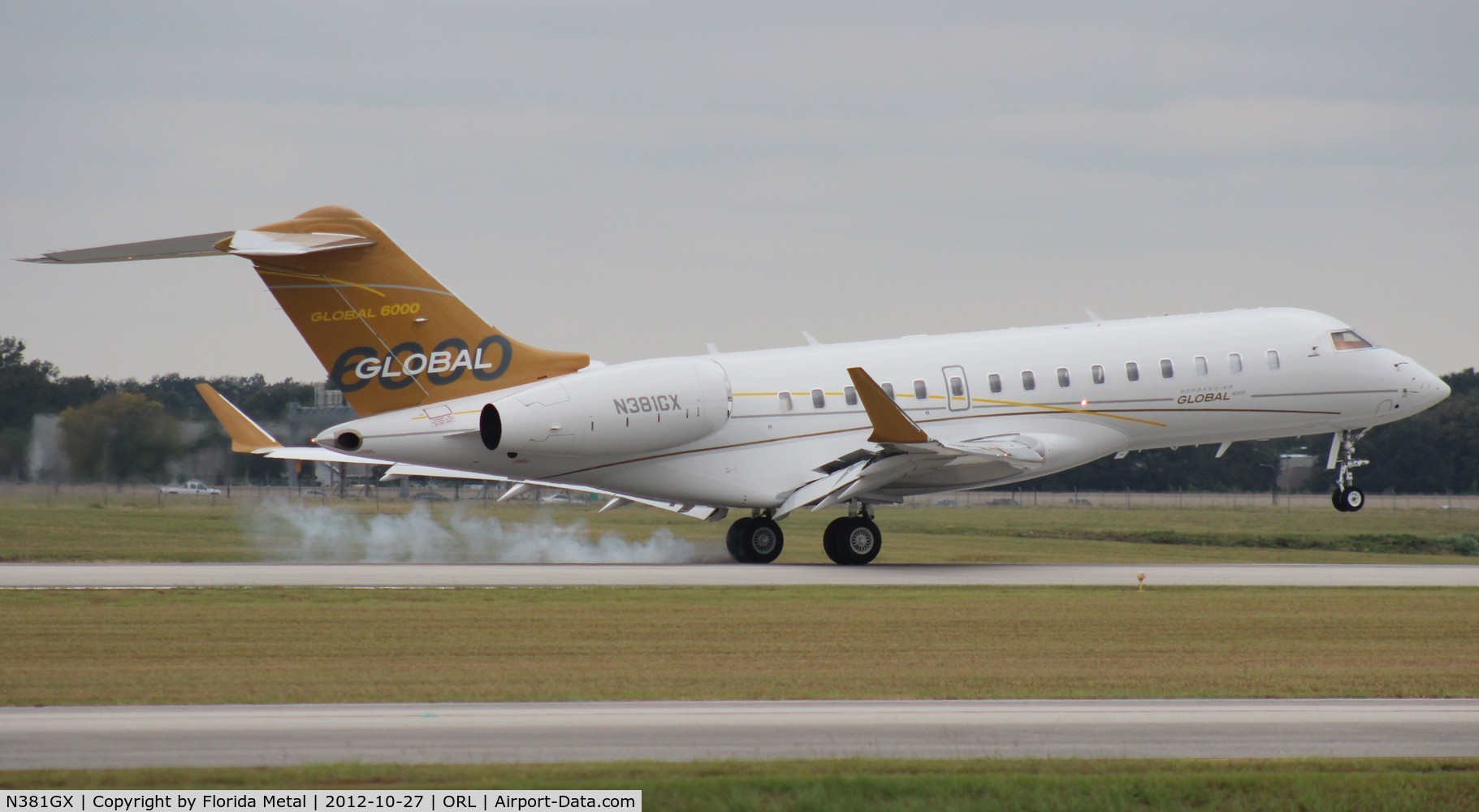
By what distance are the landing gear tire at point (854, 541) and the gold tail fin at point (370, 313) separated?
7466mm

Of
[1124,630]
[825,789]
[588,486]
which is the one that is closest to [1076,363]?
[588,486]

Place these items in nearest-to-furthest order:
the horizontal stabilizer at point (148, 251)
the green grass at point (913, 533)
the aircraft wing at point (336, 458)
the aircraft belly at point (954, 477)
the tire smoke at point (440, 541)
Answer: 1. the horizontal stabilizer at point (148, 251)
2. the aircraft belly at point (954, 477)
3. the aircraft wing at point (336, 458)
4. the tire smoke at point (440, 541)
5. the green grass at point (913, 533)

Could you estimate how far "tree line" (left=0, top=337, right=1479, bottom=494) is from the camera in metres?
39.5

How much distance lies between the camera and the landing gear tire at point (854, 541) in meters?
31.5

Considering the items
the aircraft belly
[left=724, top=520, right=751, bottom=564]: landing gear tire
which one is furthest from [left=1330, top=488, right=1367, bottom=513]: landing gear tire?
[left=724, top=520, right=751, bottom=564]: landing gear tire

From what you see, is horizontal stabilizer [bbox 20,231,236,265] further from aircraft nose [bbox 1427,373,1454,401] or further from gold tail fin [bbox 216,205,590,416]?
aircraft nose [bbox 1427,373,1454,401]

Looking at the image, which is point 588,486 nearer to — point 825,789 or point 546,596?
point 546,596

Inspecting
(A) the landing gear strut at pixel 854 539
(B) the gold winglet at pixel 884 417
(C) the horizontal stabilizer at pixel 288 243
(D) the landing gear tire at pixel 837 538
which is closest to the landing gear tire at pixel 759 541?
(D) the landing gear tire at pixel 837 538

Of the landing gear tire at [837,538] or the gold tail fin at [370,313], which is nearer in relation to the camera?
the gold tail fin at [370,313]

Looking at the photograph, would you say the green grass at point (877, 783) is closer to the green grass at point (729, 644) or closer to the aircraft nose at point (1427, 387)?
the green grass at point (729, 644)

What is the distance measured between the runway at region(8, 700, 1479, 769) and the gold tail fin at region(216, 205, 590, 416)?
1555cm

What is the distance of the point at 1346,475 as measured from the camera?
34.3m

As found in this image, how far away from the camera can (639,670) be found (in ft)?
53.1

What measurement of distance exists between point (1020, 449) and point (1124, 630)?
1140 cm
